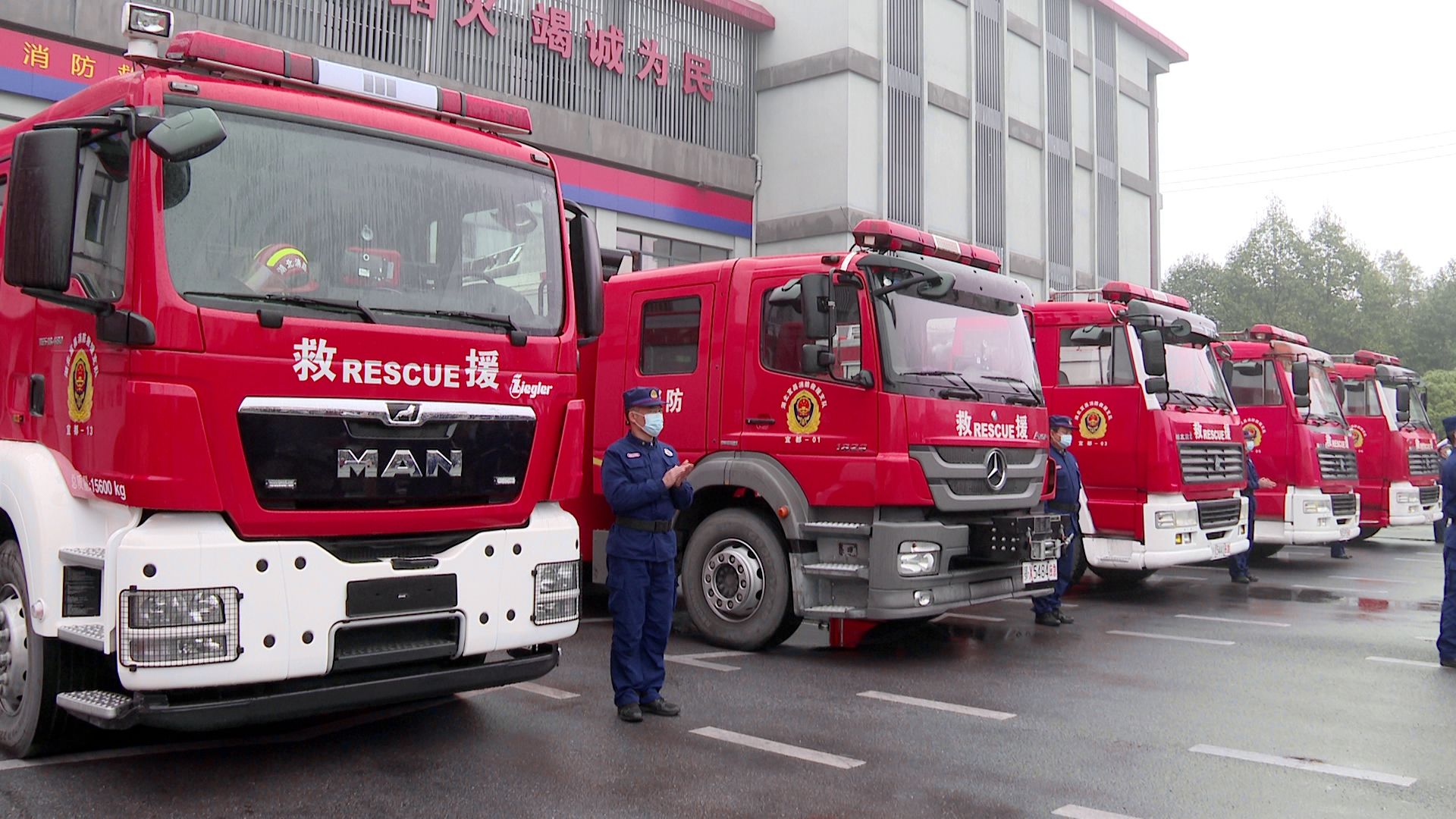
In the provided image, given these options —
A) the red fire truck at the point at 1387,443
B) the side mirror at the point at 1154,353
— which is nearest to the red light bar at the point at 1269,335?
the red fire truck at the point at 1387,443

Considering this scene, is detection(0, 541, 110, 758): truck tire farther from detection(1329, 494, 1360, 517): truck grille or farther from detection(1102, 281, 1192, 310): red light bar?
detection(1329, 494, 1360, 517): truck grille

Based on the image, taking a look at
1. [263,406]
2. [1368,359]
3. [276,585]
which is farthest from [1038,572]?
[1368,359]

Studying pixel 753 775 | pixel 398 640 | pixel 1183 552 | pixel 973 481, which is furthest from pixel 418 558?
pixel 1183 552

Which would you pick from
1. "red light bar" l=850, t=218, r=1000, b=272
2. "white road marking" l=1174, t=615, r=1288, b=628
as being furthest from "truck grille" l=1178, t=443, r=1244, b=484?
"red light bar" l=850, t=218, r=1000, b=272

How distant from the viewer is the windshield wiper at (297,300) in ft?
14.8

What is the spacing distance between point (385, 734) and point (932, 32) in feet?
73.7

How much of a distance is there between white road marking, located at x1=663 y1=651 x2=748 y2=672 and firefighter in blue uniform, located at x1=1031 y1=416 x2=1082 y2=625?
2.87 meters

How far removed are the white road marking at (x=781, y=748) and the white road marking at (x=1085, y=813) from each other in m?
0.95

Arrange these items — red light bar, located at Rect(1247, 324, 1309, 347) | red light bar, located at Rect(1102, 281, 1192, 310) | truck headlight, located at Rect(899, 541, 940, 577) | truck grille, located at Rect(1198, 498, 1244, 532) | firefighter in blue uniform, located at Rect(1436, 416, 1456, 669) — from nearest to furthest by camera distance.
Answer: truck headlight, located at Rect(899, 541, 940, 577) → firefighter in blue uniform, located at Rect(1436, 416, 1456, 669) → truck grille, located at Rect(1198, 498, 1244, 532) → red light bar, located at Rect(1102, 281, 1192, 310) → red light bar, located at Rect(1247, 324, 1309, 347)

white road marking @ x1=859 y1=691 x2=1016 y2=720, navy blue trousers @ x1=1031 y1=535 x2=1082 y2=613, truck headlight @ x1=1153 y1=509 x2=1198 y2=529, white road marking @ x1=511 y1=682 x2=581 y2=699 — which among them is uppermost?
truck headlight @ x1=1153 y1=509 x2=1198 y2=529

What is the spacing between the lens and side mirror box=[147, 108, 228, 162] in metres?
4.43

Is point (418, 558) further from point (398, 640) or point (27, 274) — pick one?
point (27, 274)

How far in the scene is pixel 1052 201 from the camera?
1153 inches

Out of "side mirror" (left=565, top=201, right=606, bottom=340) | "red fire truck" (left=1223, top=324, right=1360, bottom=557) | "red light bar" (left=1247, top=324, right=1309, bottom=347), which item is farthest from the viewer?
"red light bar" (left=1247, top=324, right=1309, bottom=347)
